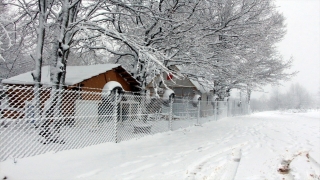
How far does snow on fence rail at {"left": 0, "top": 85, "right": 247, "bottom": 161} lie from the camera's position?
465cm

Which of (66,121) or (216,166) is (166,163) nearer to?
(216,166)

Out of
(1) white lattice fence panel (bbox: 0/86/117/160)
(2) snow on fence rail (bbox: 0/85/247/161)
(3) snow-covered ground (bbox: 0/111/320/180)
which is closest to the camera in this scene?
(3) snow-covered ground (bbox: 0/111/320/180)

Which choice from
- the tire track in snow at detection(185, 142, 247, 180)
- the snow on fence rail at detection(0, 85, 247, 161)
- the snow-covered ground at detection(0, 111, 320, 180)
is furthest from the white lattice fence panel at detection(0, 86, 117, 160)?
the tire track in snow at detection(185, 142, 247, 180)

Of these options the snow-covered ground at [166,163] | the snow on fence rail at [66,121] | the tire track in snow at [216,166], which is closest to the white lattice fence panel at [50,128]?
the snow on fence rail at [66,121]

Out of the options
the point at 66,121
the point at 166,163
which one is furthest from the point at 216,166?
the point at 66,121

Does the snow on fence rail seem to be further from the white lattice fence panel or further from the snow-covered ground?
the snow-covered ground

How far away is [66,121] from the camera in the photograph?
5.76 metres

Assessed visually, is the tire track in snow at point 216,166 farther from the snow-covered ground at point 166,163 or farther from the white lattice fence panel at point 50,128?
the white lattice fence panel at point 50,128

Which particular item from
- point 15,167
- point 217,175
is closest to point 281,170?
point 217,175

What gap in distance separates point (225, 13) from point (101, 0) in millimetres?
5484

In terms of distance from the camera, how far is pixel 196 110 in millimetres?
13062

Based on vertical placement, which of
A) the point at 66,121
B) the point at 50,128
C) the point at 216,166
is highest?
the point at 66,121

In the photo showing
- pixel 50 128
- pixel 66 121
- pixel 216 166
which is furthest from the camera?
pixel 50 128

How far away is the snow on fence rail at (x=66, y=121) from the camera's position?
4.65m
